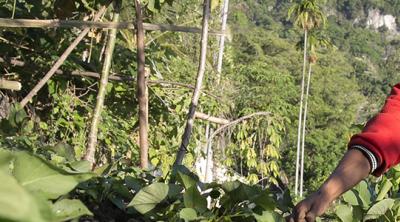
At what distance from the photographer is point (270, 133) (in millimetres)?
4414

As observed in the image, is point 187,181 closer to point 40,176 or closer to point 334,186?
point 334,186

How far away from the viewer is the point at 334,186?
1124mm

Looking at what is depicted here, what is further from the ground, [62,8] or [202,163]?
[62,8]

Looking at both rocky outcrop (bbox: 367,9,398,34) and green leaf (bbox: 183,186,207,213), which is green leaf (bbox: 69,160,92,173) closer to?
green leaf (bbox: 183,186,207,213)

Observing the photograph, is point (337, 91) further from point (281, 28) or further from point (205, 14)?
point (205, 14)

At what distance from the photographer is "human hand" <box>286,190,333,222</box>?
1095 mm

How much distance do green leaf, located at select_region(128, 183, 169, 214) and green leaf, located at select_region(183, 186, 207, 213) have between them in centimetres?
6

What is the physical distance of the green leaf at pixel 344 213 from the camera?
52.0 inches

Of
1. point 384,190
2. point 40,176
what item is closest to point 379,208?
point 384,190

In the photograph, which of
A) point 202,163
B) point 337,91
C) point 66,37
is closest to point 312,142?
point 337,91

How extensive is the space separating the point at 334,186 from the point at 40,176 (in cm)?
63

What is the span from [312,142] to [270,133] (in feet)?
109

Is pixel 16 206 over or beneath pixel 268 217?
over

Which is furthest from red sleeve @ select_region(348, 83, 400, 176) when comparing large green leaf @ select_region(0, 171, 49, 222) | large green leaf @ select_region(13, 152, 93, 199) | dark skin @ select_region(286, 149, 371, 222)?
large green leaf @ select_region(0, 171, 49, 222)
